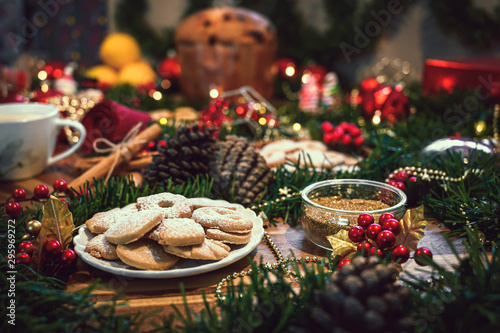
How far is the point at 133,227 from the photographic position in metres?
0.69

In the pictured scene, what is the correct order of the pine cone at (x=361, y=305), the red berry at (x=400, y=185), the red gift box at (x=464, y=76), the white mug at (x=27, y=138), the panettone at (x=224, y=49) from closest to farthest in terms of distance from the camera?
the pine cone at (x=361, y=305), the red berry at (x=400, y=185), the white mug at (x=27, y=138), the red gift box at (x=464, y=76), the panettone at (x=224, y=49)

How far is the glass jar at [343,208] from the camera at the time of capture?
2.63 ft

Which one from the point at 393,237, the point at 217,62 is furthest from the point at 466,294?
the point at 217,62

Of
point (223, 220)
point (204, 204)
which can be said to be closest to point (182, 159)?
point (204, 204)

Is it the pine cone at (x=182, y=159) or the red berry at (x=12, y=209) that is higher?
the pine cone at (x=182, y=159)

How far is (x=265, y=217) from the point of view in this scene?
3.02 feet

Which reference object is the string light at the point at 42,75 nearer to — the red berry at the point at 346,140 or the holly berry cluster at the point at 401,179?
the red berry at the point at 346,140

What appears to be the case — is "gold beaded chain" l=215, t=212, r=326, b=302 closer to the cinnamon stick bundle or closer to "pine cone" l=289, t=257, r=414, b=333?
"pine cone" l=289, t=257, r=414, b=333

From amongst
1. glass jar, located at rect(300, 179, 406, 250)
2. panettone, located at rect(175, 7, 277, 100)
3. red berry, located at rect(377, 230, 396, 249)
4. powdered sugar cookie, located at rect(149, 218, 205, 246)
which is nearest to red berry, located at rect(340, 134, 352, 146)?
glass jar, located at rect(300, 179, 406, 250)

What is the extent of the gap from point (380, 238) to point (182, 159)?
1.80 ft

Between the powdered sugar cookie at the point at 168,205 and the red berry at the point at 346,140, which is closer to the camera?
the powdered sugar cookie at the point at 168,205

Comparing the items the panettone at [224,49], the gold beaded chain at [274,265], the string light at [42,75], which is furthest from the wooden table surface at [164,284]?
the string light at [42,75]

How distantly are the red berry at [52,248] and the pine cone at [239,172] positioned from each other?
393 millimetres

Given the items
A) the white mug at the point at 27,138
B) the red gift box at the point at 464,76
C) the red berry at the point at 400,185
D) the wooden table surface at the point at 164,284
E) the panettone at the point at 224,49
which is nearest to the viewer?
the wooden table surface at the point at 164,284
